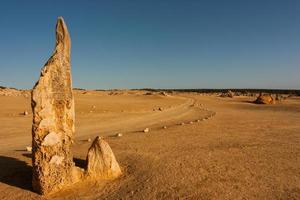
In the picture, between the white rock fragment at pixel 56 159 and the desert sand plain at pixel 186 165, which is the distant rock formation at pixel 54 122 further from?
the desert sand plain at pixel 186 165

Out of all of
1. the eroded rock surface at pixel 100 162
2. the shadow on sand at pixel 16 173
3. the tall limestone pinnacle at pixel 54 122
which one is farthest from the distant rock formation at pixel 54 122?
the shadow on sand at pixel 16 173

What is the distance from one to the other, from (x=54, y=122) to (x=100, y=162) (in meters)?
1.81

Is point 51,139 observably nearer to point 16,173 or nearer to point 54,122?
point 54,122

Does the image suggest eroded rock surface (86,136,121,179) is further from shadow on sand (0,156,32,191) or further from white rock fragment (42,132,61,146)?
shadow on sand (0,156,32,191)

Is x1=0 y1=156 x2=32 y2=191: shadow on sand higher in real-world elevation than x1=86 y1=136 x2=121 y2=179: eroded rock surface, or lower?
lower

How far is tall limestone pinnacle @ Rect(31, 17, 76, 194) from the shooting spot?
347 inches

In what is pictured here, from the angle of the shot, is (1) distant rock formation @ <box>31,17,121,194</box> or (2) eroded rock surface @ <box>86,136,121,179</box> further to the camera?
(2) eroded rock surface @ <box>86,136,121,179</box>

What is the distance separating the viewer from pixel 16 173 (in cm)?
1027

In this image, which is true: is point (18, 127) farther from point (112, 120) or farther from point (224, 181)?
point (224, 181)

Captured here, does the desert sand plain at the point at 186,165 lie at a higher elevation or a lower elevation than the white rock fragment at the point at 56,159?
lower

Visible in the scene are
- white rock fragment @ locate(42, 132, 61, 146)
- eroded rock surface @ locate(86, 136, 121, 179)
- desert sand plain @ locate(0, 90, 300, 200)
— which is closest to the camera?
desert sand plain @ locate(0, 90, 300, 200)

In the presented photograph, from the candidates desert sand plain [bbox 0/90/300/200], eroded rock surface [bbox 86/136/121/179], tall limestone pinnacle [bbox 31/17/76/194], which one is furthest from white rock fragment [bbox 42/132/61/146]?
desert sand plain [bbox 0/90/300/200]

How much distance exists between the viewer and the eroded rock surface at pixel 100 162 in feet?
32.1

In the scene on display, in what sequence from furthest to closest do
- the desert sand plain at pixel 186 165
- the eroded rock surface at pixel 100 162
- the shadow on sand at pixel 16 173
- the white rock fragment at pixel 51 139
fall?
the eroded rock surface at pixel 100 162 → the shadow on sand at pixel 16 173 → the white rock fragment at pixel 51 139 → the desert sand plain at pixel 186 165
